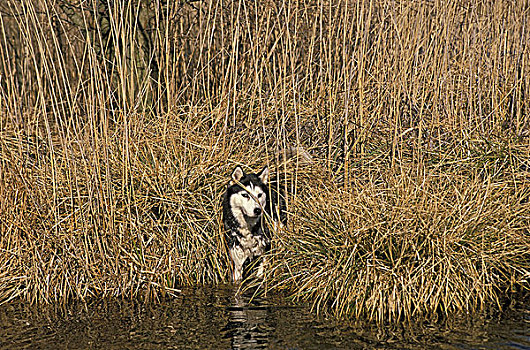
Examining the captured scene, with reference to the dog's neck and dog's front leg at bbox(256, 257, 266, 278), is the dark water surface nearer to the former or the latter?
dog's front leg at bbox(256, 257, 266, 278)

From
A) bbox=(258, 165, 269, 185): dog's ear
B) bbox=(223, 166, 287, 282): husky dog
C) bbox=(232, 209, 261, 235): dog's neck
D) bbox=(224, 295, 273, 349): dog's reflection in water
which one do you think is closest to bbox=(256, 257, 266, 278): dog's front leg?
bbox=(223, 166, 287, 282): husky dog

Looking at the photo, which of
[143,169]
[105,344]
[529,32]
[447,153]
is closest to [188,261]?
[143,169]

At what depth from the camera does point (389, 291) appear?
4.10 meters

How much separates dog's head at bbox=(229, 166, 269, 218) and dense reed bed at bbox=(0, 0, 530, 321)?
9.6 inches

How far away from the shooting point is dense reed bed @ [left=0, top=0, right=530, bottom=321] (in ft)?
13.9

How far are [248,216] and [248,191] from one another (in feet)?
0.85

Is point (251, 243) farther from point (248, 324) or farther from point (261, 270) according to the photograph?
point (248, 324)

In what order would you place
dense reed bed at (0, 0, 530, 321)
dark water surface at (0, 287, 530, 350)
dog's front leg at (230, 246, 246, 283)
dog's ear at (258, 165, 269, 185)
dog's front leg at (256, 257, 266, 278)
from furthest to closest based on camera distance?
1. dog's front leg at (230, 246, 246, 283)
2. dog's ear at (258, 165, 269, 185)
3. dog's front leg at (256, 257, 266, 278)
4. dense reed bed at (0, 0, 530, 321)
5. dark water surface at (0, 287, 530, 350)

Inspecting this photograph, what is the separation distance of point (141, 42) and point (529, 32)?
382 centimetres

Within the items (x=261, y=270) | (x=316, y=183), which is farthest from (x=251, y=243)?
(x=316, y=183)

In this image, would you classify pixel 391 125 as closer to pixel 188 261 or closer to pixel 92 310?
pixel 188 261

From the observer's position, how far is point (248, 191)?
4867mm

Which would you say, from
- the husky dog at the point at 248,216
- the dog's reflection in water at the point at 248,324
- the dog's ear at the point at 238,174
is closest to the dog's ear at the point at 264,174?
the husky dog at the point at 248,216

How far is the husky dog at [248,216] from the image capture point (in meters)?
4.93
